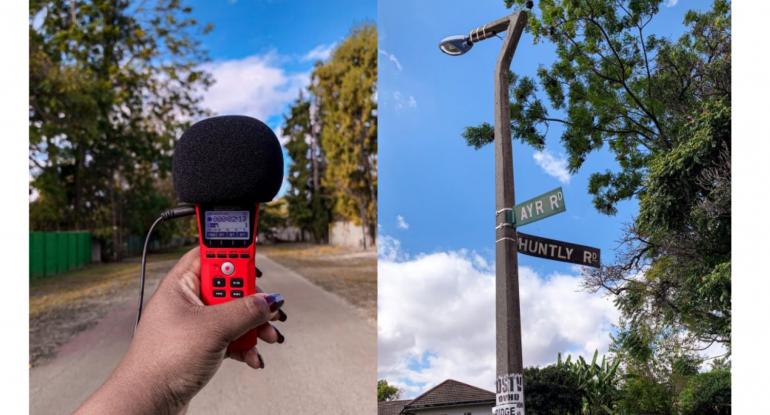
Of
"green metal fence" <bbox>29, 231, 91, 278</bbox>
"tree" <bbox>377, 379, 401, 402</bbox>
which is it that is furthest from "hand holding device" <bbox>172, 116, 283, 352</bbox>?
"green metal fence" <bbox>29, 231, 91, 278</bbox>

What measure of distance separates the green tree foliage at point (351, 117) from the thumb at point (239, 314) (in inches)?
190

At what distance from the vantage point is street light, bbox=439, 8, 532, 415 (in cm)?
229

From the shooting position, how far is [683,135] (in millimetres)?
2660

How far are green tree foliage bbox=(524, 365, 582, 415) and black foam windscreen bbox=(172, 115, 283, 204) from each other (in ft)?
6.75

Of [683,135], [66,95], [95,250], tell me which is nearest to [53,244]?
[95,250]

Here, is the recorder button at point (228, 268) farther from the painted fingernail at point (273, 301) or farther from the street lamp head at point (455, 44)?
the street lamp head at point (455, 44)

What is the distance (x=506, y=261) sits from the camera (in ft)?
7.55

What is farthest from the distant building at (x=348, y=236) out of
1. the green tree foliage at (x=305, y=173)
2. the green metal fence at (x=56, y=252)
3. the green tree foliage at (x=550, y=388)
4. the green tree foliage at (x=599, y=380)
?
the green tree foliage at (x=599, y=380)

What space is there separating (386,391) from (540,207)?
1.60 m

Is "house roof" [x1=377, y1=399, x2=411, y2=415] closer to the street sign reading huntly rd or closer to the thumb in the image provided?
the street sign reading huntly rd

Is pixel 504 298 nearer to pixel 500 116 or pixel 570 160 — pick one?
pixel 500 116

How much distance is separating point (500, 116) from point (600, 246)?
766 millimetres

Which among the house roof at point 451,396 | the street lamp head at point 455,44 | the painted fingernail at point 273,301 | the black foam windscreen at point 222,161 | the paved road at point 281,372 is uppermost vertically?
the street lamp head at point 455,44

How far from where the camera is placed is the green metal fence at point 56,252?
7.72 m
